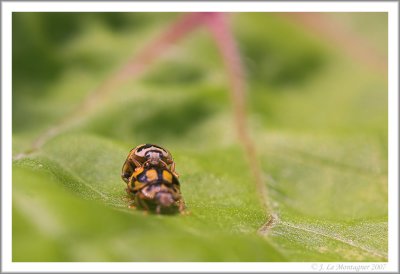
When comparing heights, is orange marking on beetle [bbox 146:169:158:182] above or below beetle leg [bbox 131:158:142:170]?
below

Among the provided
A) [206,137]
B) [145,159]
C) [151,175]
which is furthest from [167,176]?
[206,137]

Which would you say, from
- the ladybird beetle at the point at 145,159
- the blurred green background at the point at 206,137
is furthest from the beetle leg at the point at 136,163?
the blurred green background at the point at 206,137

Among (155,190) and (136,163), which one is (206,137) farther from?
(155,190)

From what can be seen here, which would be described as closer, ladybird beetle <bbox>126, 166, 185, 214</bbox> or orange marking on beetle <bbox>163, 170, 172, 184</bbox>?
ladybird beetle <bbox>126, 166, 185, 214</bbox>

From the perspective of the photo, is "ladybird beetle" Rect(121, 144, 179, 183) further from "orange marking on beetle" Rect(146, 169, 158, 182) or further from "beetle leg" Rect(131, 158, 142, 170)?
"orange marking on beetle" Rect(146, 169, 158, 182)

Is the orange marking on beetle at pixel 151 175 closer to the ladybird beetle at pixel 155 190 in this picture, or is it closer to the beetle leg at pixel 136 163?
the ladybird beetle at pixel 155 190

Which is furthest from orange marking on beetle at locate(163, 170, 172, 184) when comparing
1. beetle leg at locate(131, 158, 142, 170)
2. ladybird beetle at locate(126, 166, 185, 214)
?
beetle leg at locate(131, 158, 142, 170)

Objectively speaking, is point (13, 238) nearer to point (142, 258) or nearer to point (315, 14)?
point (142, 258)
